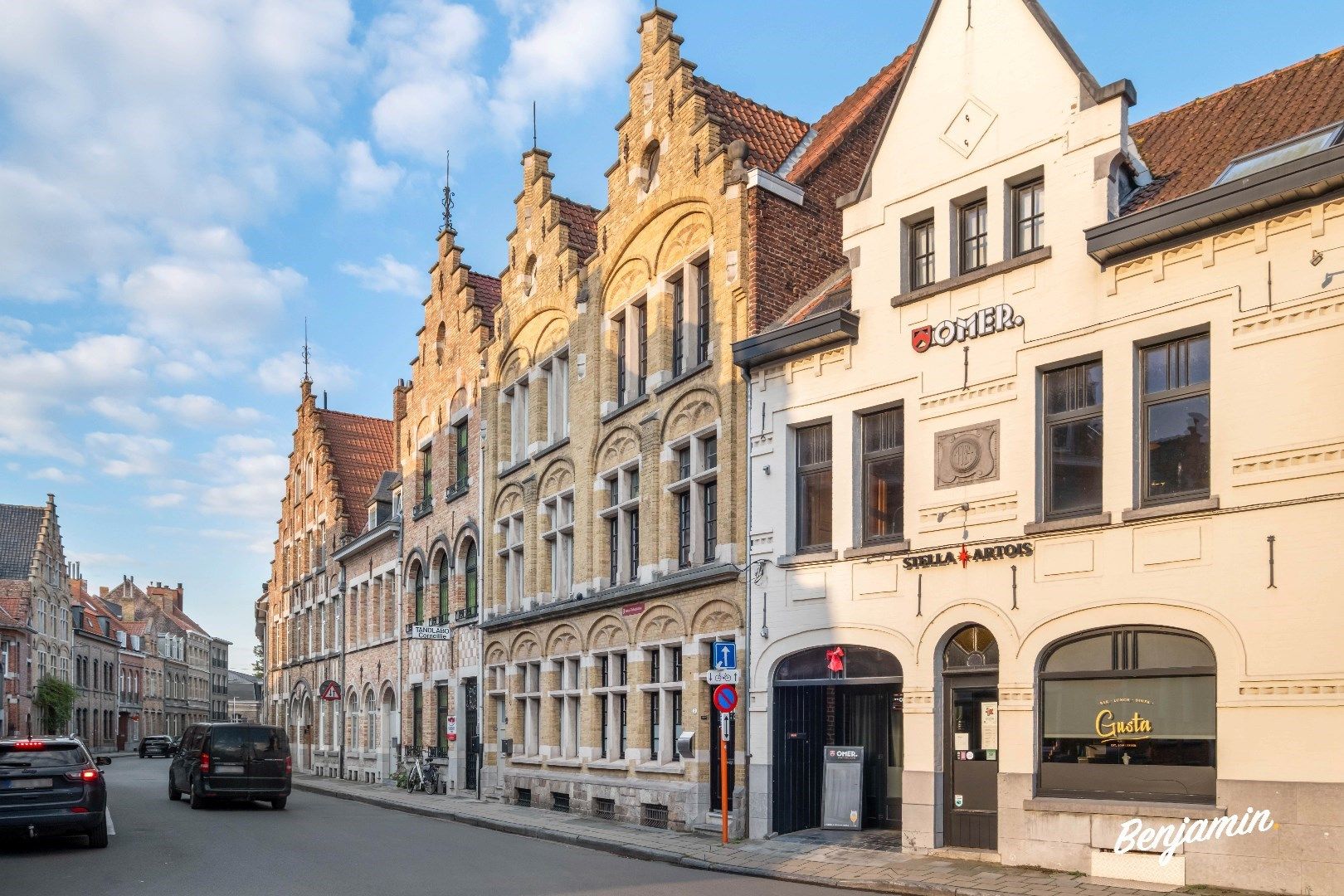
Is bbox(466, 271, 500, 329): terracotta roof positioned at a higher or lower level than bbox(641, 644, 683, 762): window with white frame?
higher

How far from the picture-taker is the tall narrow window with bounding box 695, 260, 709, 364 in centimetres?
2231

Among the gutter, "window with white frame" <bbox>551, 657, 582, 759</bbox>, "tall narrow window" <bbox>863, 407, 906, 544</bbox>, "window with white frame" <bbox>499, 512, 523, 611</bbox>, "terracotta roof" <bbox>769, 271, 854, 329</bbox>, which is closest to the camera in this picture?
the gutter

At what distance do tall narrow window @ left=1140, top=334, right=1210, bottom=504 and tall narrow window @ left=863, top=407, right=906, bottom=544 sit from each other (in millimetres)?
3649

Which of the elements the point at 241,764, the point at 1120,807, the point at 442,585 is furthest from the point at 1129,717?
the point at 442,585

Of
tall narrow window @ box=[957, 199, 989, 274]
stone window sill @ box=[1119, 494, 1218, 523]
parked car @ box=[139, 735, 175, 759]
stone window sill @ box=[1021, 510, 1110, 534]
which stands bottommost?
parked car @ box=[139, 735, 175, 759]

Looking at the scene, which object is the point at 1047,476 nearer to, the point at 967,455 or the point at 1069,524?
the point at 1069,524

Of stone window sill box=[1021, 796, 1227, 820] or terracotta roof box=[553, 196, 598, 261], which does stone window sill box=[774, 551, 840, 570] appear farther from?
terracotta roof box=[553, 196, 598, 261]

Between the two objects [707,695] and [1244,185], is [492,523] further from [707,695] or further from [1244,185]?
[1244,185]

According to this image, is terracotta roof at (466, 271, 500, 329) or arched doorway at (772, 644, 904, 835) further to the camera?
terracotta roof at (466, 271, 500, 329)

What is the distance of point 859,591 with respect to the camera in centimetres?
1780

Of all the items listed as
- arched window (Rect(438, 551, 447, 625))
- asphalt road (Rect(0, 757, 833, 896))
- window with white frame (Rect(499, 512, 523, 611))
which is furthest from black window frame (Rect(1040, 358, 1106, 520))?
arched window (Rect(438, 551, 447, 625))

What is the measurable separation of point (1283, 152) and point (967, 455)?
492cm

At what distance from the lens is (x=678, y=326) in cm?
2322

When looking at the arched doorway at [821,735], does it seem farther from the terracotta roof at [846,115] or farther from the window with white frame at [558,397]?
the window with white frame at [558,397]
